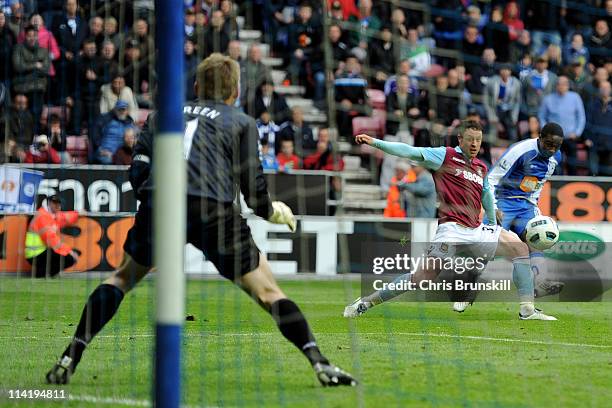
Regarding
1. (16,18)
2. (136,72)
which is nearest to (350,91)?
(136,72)

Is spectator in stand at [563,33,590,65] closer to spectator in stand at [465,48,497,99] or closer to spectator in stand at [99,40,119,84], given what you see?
spectator in stand at [465,48,497,99]

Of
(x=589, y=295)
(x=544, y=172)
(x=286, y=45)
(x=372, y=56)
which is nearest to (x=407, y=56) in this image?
(x=372, y=56)

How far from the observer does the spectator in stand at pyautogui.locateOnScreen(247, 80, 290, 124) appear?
18089 mm

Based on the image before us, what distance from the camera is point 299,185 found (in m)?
19.1

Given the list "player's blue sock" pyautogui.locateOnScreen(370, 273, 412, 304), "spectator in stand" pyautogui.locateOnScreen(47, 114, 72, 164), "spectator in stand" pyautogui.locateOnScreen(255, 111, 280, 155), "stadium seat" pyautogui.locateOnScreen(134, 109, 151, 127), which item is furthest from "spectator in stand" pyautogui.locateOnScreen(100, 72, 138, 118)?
"player's blue sock" pyautogui.locateOnScreen(370, 273, 412, 304)

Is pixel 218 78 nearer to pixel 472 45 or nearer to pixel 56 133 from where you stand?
pixel 56 133

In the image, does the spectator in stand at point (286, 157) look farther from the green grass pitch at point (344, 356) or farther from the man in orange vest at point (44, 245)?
the green grass pitch at point (344, 356)

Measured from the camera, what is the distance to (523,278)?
1234 centimetres

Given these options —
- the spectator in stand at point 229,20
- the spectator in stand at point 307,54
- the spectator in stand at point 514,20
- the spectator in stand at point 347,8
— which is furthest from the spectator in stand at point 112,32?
the spectator in stand at point 514,20

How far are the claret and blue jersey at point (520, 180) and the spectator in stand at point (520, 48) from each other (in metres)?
6.32

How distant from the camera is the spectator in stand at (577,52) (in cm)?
1916

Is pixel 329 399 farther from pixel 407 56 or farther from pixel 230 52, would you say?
pixel 407 56

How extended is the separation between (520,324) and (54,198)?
883cm

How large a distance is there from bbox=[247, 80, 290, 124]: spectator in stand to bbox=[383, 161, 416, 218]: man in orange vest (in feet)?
7.20
